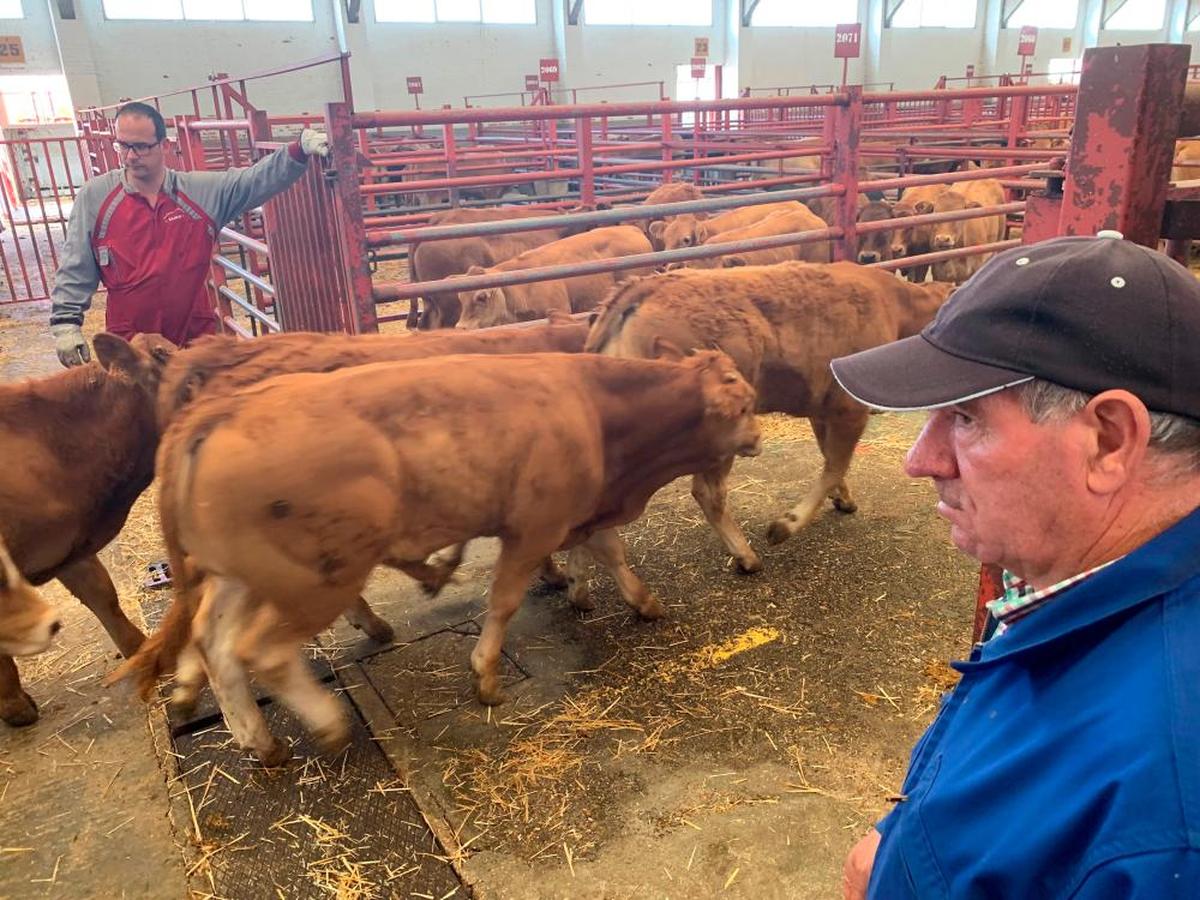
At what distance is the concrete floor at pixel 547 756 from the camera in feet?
9.33

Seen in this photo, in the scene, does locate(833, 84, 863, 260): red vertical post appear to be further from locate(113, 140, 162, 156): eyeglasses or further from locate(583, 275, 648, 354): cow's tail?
locate(113, 140, 162, 156): eyeglasses

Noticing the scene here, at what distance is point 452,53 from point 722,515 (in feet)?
74.4

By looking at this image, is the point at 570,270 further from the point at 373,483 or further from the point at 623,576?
the point at 373,483

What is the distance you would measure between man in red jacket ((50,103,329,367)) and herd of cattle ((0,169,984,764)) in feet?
4.27

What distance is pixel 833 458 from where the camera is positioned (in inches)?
196

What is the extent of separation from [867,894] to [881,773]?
1799 millimetres

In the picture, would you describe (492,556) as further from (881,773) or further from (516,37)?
(516,37)

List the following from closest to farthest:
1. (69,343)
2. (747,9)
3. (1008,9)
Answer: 1. (69,343)
2. (747,9)
3. (1008,9)

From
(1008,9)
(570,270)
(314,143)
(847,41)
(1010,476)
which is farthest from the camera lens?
(1008,9)

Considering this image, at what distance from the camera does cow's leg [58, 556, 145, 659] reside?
3809 millimetres

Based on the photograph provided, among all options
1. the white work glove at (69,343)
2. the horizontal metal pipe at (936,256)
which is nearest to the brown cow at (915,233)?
the horizontal metal pipe at (936,256)

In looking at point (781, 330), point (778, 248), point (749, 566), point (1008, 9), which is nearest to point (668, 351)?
point (781, 330)

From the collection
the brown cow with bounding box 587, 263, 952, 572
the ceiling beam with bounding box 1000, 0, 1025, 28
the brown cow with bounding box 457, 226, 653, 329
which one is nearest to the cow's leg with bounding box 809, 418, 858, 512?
the brown cow with bounding box 587, 263, 952, 572

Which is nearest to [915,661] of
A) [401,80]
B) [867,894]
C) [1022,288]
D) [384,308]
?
[867,894]
